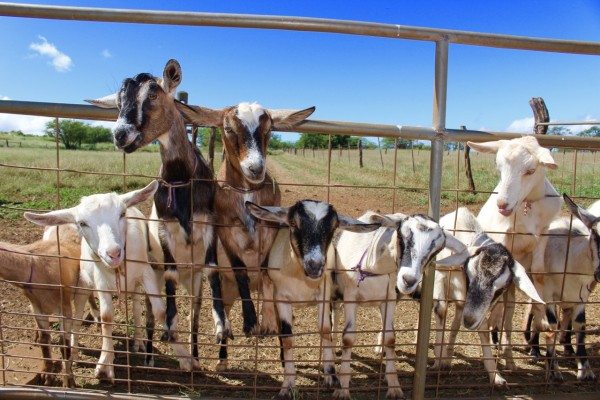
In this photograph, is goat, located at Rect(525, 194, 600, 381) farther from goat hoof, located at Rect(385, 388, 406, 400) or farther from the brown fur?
the brown fur

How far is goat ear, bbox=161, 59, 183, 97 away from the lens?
375 cm

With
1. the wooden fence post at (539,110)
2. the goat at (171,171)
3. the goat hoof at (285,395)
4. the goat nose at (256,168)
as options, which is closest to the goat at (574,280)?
the goat hoof at (285,395)

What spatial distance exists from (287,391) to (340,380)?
42 centimetres

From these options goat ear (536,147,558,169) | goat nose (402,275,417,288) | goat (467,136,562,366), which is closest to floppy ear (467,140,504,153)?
goat (467,136,562,366)

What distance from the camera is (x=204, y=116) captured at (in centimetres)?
378

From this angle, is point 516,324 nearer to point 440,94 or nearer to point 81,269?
point 440,94

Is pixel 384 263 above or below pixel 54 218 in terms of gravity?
below

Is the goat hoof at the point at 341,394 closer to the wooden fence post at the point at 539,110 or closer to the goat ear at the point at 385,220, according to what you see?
the goat ear at the point at 385,220

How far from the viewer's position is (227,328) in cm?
414

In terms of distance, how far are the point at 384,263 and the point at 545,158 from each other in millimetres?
1510

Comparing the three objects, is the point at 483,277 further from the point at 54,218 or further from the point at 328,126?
the point at 54,218

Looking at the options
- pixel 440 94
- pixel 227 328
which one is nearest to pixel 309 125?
pixel 440 94

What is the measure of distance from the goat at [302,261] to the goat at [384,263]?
0.16 metres

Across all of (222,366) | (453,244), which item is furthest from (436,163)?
(222,366)
